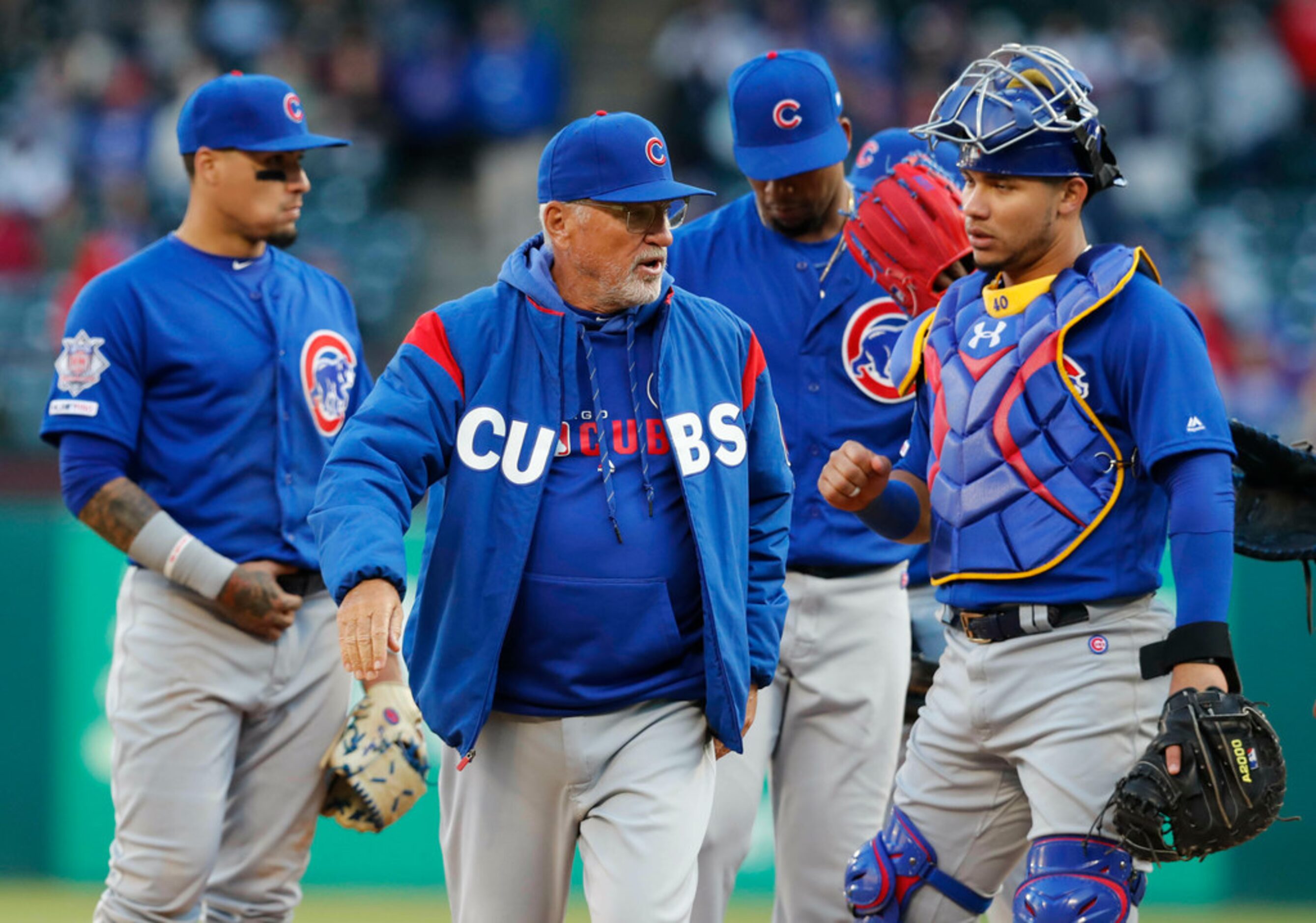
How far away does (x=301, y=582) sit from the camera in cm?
532

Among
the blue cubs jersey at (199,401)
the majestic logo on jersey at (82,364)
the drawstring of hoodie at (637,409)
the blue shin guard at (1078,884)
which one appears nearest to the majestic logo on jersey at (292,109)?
the blue cubs jersey at (199,401)

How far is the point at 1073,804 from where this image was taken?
13.1 ft

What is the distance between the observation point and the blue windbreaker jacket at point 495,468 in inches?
153

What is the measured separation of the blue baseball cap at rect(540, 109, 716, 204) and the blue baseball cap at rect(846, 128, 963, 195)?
4.74 feet

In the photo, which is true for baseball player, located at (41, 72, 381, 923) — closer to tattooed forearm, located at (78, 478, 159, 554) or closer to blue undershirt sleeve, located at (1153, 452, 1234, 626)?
tattooed forearm, located at (78, 478, 159, 554)

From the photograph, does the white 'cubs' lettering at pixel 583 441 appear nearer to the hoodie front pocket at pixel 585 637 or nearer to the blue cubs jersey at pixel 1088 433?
the hoodie front pocket at pixel 585 637

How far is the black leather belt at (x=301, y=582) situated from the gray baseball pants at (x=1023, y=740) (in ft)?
6.35

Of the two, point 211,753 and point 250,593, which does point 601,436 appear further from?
point 211,753

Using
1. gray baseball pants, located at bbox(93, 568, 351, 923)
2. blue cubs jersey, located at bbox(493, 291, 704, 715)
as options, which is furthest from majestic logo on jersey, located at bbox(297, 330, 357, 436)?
blue cubs jersey, located at bbox(493, 291, 704, 715)

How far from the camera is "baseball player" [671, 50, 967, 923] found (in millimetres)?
5227

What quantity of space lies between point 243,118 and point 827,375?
1950mm

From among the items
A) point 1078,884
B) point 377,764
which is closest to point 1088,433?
point 1078,884

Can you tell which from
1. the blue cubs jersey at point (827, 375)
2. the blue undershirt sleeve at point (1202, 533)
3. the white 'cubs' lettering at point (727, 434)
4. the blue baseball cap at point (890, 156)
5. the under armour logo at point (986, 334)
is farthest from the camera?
the blue baseball cap at point (890, 156)

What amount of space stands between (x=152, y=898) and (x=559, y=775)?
1.64 m
